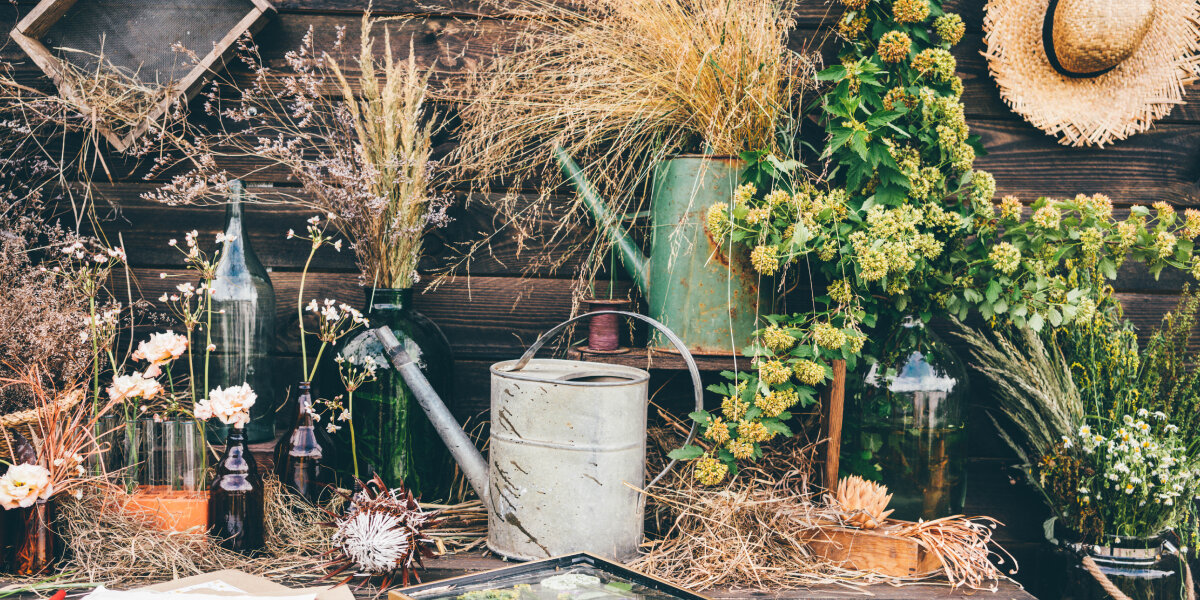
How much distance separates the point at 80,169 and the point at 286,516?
2.77 feet

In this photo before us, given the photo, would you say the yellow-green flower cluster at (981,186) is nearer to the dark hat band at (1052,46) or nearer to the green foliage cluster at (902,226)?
the green foliage cluster at (902,226)

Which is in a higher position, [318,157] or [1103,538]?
[318,157]

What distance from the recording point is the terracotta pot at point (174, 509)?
1.12 metres

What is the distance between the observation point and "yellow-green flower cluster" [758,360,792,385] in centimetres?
113

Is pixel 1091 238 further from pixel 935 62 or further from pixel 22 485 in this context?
pixel 22 485

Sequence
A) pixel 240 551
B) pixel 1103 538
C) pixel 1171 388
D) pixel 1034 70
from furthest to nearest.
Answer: pixel 1034 70
pixel 1171 388
pixel 1103 538
pixel 240 551

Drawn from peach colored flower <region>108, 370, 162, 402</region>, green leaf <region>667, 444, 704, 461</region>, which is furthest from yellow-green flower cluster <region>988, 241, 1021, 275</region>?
peach colored flower <region>108, 370, 162, 402</region>

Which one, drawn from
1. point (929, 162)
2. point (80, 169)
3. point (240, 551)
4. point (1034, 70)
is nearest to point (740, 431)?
point (929, 162)

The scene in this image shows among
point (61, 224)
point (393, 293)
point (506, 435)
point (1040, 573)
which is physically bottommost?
point (1040, 573)

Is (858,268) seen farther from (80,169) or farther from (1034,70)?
(80,169)

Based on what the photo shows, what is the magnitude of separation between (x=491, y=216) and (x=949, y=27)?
0.89 m

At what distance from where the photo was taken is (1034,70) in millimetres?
1482

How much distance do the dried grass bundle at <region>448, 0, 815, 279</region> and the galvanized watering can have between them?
1.35ft

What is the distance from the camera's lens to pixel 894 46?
1198mm
